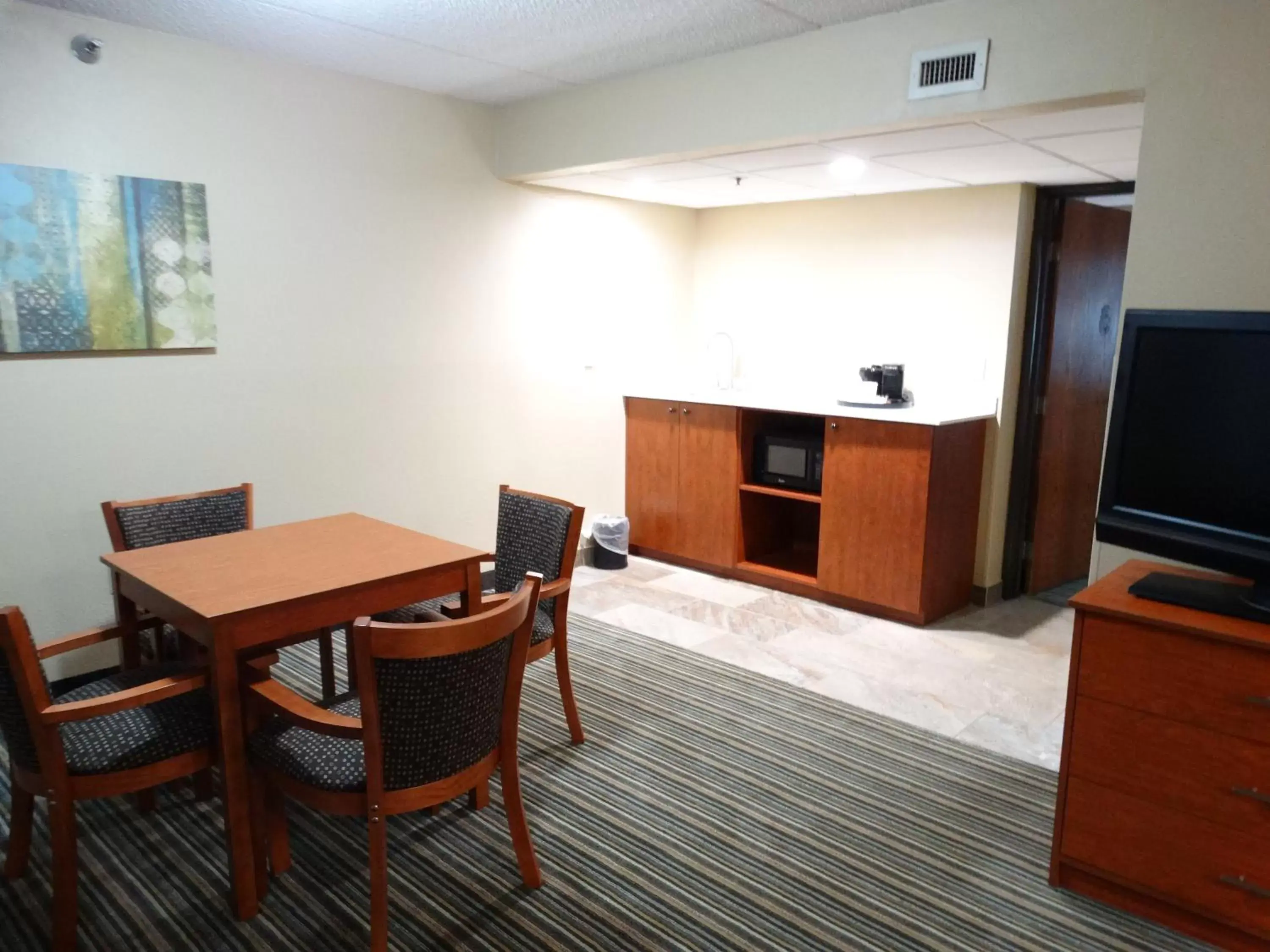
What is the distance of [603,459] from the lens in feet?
17.0

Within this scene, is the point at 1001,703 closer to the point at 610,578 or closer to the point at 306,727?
the point at 610,578

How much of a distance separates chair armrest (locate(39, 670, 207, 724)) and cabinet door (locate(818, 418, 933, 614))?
3.03m

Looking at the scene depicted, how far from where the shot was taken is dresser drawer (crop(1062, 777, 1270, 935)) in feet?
6.57

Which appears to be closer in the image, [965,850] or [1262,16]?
[1262,16]

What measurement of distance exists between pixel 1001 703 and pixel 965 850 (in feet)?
3.48

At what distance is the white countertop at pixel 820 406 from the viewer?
403 centimetres

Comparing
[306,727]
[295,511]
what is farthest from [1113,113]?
[295,511]

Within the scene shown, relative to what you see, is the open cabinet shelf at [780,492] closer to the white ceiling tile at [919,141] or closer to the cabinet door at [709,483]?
the cabinet door at [709,483]

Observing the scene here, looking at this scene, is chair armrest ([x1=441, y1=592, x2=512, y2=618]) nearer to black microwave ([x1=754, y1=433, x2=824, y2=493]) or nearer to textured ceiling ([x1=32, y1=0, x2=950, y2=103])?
textured ceiling ([x1=32, y1=0, x2=950, y2=103])

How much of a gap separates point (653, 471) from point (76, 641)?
3271 mm

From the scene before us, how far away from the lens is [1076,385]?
14.9 ft

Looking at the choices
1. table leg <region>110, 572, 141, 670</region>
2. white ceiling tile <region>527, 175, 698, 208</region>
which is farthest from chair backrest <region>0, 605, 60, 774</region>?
white ceiling tile <region>527, 175, 698, 208</region>

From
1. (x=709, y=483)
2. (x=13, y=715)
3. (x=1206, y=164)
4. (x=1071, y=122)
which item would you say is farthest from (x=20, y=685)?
(x=709, y=483)

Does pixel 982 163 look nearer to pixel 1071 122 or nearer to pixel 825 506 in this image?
pixel 1071 122
